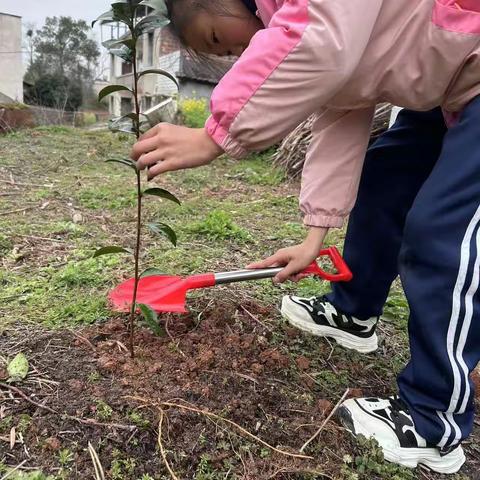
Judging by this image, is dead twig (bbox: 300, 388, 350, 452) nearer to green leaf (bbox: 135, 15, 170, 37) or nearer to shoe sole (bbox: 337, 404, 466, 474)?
shoe sole (bbox: 337, 404, 466, 474)

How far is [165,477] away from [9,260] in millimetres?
1427

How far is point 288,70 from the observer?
0.95m

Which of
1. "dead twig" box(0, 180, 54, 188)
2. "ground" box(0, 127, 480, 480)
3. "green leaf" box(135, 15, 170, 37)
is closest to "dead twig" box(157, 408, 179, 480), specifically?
"ground" box(0, 127, 480, 480)

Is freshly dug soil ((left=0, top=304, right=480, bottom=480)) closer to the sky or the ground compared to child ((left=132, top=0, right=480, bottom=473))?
closer to the ground

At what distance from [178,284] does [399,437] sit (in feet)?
2.45

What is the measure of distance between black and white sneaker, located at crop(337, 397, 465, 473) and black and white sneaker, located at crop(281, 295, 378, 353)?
1.20ft

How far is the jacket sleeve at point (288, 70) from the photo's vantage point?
92 cm

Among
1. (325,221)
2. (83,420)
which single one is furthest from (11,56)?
(83,420)

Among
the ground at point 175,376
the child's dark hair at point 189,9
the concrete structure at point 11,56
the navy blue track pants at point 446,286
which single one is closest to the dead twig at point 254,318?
the ground at point 175,376

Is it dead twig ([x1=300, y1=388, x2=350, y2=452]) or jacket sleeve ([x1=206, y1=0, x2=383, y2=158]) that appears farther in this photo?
dead twig ([x1=300, y1=388, x2=350, y2=452])

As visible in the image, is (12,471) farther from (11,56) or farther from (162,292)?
(11,56)

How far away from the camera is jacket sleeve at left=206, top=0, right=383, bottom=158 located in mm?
918

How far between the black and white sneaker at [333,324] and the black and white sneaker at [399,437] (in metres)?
0.37

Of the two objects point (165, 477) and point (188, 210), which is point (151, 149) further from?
point (188, 210)
